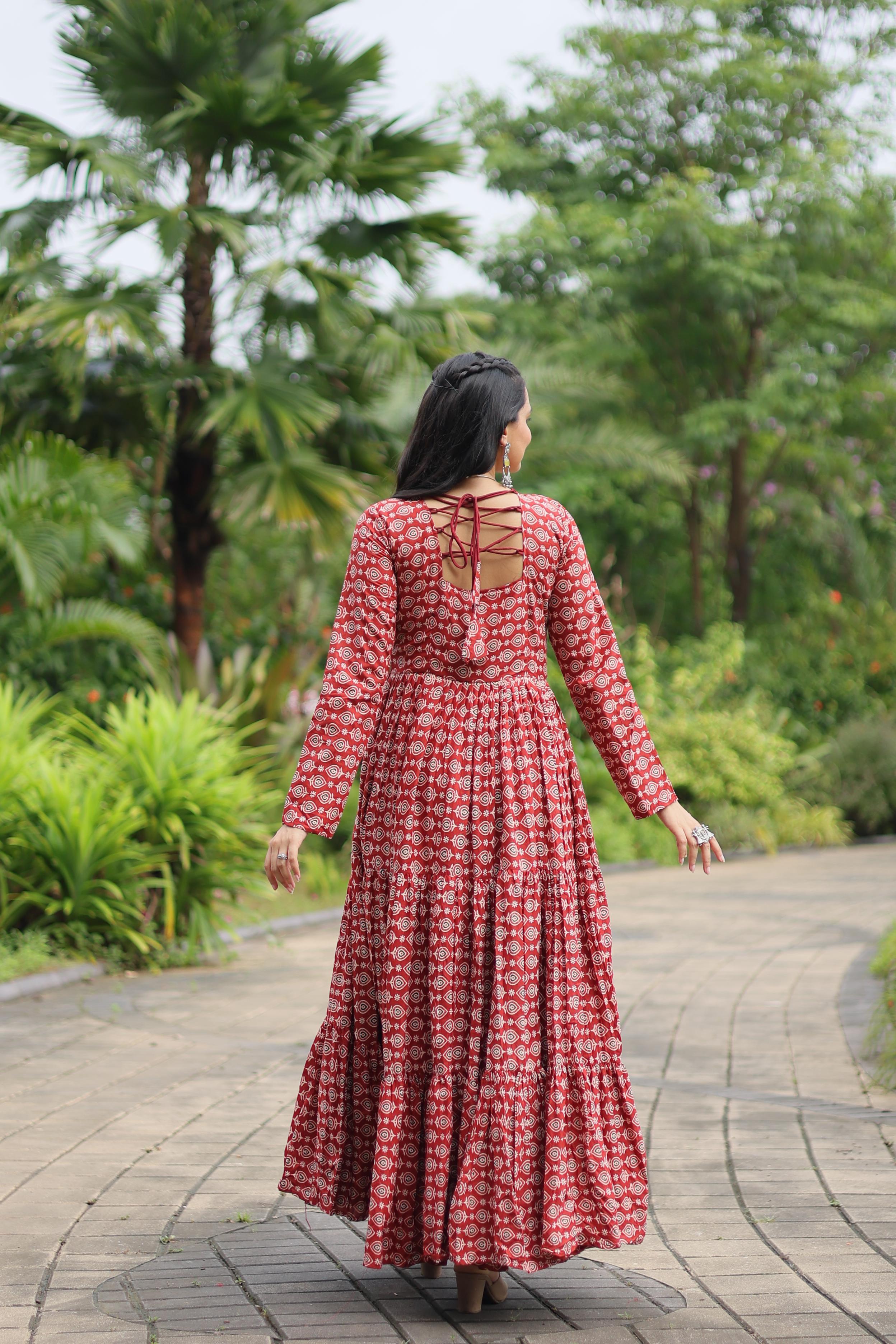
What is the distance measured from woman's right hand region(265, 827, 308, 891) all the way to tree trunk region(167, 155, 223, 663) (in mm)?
8240

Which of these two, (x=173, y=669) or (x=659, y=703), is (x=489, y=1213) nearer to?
(x=173, y=669)

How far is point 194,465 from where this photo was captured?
11.0 m

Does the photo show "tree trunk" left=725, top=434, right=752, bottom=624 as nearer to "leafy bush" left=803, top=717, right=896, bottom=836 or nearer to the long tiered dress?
"leafy bush" left=803, top=717, right=896, bottom=836

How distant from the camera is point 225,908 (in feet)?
28.6

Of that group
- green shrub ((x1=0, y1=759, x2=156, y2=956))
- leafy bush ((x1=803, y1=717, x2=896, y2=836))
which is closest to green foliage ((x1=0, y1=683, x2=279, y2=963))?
green shrub ((x1=0, y1=759, x2=156, y2=956))

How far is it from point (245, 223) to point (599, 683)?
8.73m

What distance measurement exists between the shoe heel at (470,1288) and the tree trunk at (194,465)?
861cm

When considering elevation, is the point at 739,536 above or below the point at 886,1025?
above

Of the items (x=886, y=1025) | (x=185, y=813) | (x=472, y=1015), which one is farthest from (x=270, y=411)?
(x=472, y=1015)

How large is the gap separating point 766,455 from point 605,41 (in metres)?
5.93

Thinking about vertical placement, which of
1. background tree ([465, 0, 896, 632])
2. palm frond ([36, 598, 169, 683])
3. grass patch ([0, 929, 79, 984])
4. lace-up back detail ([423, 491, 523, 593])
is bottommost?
grass patch ([0, 929, 79, 984])

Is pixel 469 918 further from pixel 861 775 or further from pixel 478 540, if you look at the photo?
pixel 861 775

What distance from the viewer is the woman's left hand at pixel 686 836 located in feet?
9.96

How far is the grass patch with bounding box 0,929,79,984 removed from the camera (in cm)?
671
